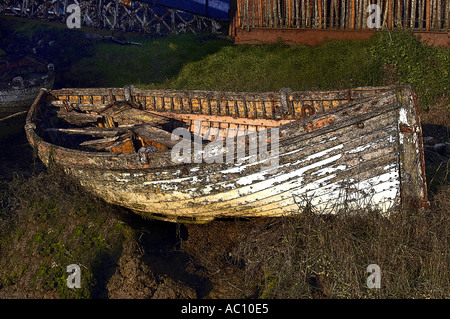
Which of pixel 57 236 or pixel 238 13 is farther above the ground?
pixel 238 13

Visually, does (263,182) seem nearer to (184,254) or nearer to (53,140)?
(184,254)

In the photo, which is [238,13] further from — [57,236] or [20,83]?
[57,236]

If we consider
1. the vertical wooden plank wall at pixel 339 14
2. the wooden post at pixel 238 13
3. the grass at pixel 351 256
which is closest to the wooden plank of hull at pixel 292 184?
the grass at pixel 351 256

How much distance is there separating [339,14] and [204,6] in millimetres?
5809

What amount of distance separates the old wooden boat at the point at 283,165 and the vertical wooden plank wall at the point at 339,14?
18.7 ft

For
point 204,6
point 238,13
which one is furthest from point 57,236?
point 204,6

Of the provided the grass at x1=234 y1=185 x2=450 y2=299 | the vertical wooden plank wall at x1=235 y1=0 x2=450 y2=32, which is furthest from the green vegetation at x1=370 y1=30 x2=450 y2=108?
the grass at x1=234 y1=185 x2=450 y2=299

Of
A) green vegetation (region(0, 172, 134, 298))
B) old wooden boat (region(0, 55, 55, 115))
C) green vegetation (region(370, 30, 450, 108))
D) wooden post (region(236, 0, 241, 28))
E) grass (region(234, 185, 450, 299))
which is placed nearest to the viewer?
grass (region(234, 185, 450, 299))

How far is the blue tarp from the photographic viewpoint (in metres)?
17.0

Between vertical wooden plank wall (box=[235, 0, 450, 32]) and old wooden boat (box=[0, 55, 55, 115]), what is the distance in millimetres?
5876

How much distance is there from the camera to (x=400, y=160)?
6.03m

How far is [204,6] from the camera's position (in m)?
17.0

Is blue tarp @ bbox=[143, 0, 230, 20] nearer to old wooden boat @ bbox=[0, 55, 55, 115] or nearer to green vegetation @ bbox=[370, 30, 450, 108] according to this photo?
old wooden boat @ bbox=[0, 55, 55, 115]
